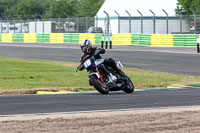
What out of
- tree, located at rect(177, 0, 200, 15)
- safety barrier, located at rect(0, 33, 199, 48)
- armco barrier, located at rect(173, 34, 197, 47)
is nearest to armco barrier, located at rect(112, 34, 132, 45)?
safety barrier, located at rect(0, 33, 199, 48)

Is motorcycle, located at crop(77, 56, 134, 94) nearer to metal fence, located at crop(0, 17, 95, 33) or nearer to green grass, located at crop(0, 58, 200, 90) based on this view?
green grass, located at crop(0, 58, 200, 90)

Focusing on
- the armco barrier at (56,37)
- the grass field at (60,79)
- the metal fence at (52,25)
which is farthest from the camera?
the armco barrier at (56,37)

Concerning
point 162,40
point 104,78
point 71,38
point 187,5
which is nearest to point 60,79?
point 104,78

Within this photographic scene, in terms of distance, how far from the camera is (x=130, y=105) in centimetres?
1059

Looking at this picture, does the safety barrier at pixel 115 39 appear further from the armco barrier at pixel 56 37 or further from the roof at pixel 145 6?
the roof at pixel 145 6

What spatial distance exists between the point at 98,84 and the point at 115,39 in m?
28.6

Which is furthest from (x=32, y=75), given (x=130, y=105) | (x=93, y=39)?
(x=93, y=39)

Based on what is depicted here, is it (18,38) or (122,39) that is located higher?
(18,38)

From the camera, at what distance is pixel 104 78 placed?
12750 millimetres

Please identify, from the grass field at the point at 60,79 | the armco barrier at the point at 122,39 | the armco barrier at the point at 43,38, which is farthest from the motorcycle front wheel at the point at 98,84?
the armco barrier at the point at 43,38

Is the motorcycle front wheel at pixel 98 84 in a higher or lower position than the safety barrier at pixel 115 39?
lower

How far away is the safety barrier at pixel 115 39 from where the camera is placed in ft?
115

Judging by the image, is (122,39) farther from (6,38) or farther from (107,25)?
(6,38)

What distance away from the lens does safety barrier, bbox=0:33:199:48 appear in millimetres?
34969
